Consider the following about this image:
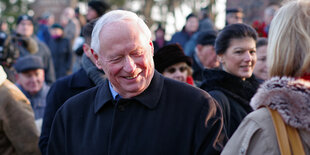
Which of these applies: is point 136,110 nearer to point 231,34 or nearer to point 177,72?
point 231,34

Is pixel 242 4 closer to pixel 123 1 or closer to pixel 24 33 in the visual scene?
pixel 24 33

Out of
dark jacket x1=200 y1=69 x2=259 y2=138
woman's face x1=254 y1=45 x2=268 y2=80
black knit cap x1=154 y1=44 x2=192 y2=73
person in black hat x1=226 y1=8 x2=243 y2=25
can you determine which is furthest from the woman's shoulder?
person in black hat x1=226 y1=8 x2=243 y2=25

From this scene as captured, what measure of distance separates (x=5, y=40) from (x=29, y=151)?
358 centimetres

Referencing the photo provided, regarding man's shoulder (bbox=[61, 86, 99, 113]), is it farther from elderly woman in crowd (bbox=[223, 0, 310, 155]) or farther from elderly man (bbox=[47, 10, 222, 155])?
elderly woman in crowd (bbox=[223, 0, 310, 155])

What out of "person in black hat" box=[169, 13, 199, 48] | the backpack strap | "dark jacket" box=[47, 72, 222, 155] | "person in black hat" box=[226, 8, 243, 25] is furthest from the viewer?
"person in black hat" box=[169, 13, 199, 48]

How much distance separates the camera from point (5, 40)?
23.6 feet

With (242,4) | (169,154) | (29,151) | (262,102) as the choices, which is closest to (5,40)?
(29,151)

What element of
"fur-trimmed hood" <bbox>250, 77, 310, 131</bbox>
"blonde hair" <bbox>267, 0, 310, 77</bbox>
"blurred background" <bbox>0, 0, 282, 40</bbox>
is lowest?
"blurred background" <bbox>0, 0, 282, 40</bbox>

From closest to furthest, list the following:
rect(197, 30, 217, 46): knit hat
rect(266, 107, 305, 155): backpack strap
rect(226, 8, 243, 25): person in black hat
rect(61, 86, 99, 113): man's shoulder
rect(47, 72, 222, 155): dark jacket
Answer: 1. rect(266, 107, 305, 155): backpack strap
2. rect(47, 72, 222, 155): dark jacket
3. rect(61, 86, 99, 113): man's shoulder
4. rect(197, 30, 217, 46): knit hat
5. rect(226, 8, 243, 25): person in black hat

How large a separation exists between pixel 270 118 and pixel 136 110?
953 millimetres

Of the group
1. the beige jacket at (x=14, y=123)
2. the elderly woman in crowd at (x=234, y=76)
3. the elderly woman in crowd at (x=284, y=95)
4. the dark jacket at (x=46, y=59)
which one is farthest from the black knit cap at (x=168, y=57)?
the dark jacket at (x=46, y=59)

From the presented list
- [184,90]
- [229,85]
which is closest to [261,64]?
[229,85]

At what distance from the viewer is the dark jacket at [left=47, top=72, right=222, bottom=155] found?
2678 mm

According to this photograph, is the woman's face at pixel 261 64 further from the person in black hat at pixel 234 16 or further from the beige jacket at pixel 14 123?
the person in black hat at pixel 234 16
